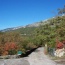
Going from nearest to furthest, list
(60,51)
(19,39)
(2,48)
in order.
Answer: (60,51) < (2,48) < (19,39)

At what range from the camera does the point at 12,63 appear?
17.5 m

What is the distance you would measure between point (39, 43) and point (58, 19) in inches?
765

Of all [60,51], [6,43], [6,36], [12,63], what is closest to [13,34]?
[6,36]

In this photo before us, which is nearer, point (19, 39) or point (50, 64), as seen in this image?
point (50, 64)

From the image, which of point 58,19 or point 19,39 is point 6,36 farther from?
point 58,19

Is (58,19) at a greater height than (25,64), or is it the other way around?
(58,19)

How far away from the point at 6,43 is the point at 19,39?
236cm

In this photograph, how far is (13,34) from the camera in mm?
32625

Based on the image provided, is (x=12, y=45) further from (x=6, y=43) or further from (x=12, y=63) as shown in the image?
(x=12, y=63)

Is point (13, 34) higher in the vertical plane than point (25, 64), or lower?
higher

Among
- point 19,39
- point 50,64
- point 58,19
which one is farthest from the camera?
point 58,19

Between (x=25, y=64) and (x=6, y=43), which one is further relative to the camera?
(x=6, y=43)

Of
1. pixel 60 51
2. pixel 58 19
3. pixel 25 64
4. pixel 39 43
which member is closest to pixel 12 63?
pixel 25 64

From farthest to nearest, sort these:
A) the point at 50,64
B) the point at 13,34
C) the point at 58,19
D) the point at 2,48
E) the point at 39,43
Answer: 1. the point at 39,43
2. the point at 58,19
3. the point at 13,34
4. the point at 2,48
5. the point at 50,64
